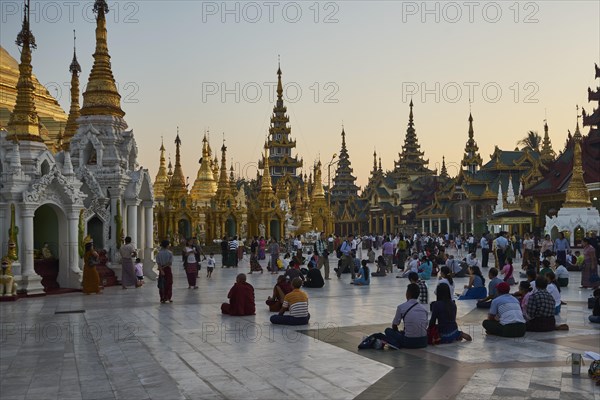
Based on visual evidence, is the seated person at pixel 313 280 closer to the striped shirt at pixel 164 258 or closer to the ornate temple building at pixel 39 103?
the striped shirt at pixel 164 258

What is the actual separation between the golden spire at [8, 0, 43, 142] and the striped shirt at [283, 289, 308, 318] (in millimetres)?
12386

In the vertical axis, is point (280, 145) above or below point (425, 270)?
above

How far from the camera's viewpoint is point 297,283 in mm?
12805

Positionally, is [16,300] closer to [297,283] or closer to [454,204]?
[297,283]

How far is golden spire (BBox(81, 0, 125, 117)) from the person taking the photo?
24.5 m

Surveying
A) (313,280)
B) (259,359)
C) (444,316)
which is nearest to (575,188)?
(313,280)

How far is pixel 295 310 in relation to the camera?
502 inches

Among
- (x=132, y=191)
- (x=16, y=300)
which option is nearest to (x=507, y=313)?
(x=16, y=300)

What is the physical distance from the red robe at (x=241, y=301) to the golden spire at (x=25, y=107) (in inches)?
421

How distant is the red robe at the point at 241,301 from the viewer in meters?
14.3

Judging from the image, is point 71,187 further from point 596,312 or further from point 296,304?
point 596,312

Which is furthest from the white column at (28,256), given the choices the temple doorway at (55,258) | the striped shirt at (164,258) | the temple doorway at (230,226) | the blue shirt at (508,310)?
the temple doorway at (230,226)

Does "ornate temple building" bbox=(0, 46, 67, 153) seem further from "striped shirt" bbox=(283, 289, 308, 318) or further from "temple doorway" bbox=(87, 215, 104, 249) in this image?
"striped shirt" bbox=(283, 289, 308, 318)

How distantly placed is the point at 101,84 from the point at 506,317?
17.9m
